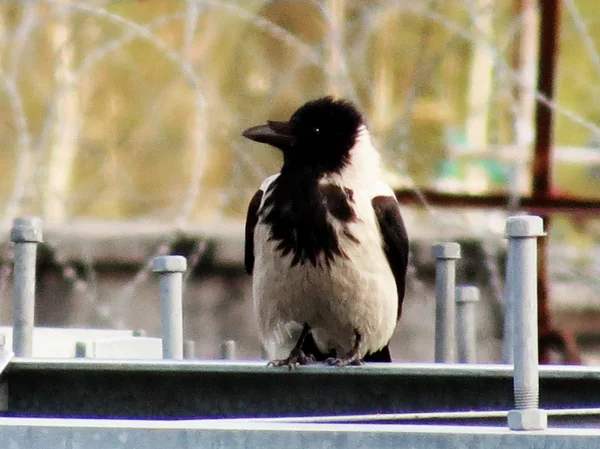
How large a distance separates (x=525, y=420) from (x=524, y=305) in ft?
0.84

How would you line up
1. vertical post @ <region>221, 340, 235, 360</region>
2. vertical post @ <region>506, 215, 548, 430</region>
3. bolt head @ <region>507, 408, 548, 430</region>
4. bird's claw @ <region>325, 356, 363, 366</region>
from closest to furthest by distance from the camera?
1. bolt head @ <region>507, 408, 548, 430</region>
2. vertical post @ <region>506, 215, 548, 430</region>
3. bird's claw @ <region>325, 356, 363, 366</region>
4. vertical post @ <region>221, 340, 235, 360</region>

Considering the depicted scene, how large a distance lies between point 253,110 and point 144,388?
9683mm

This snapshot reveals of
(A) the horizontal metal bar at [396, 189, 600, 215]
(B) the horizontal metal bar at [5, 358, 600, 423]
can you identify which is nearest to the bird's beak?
(B) the horizontal metal bar at [5, 358, 600, 423]

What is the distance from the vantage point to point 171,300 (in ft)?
12.6

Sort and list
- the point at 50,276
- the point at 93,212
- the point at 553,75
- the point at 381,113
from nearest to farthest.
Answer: the point at 553,75 < the point at 50,276 < the point at 381,113 < the point at 93,212

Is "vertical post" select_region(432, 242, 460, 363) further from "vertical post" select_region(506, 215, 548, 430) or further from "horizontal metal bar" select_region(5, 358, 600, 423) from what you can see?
"vertical post" select_region(506, 215, 548, 430)

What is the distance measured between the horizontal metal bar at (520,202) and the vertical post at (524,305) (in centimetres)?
390

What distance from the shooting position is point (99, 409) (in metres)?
2.87

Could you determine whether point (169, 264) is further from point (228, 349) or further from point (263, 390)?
point (263, 390)

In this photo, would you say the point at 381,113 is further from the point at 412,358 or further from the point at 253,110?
the point at 412,358

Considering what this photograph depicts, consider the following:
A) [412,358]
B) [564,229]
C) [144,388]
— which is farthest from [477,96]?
[144,388]

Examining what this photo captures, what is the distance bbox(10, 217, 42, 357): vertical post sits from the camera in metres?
3.44

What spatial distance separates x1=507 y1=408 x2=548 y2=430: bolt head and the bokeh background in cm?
Result: 284

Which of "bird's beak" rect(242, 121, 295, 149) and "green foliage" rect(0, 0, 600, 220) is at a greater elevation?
"green foliage" rect(0, 0, 600, 220)
